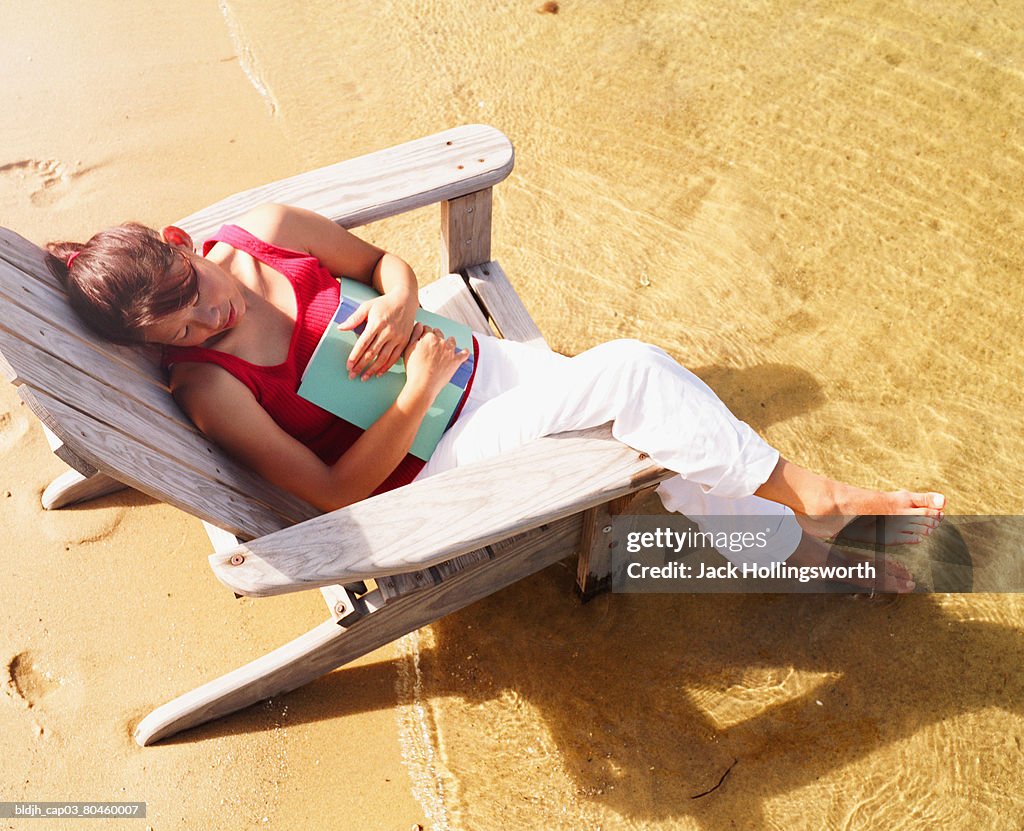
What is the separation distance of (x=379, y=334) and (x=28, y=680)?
1371 mm

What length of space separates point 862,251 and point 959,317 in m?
0.42

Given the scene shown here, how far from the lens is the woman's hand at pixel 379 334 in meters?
1.84

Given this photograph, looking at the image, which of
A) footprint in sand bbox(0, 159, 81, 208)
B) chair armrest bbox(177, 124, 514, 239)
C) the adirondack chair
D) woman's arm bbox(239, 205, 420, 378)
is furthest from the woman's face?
footprint in sand bbox(0, 159, 81, 208)

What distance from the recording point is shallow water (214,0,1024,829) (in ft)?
7.00

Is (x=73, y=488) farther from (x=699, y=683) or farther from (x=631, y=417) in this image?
(x=699, y=683)

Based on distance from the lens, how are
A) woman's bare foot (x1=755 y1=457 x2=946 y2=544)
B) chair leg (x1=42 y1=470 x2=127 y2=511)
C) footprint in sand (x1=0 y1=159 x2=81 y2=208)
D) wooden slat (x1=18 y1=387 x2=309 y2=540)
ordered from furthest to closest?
footprint in sand (x1=0 y1=159 x2=81 y2=208)
chair leg (x1=42 y1=470 x2=127 y2=511)
woman's bare foot (x1=755 y1=457 x2=946 y2=544)
wooden slat (x1=18 y1=387 x2=309 y2=540)

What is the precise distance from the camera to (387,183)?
210 cm

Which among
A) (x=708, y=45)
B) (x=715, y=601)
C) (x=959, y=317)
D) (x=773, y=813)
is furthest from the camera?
(x=708, y=45)

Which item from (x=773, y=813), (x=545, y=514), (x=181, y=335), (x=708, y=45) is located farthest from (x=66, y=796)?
(x=708, y=45)

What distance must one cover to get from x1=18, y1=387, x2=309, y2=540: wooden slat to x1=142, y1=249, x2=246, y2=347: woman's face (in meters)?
0.24

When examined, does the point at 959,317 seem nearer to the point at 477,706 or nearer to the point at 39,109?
the point at 477,706

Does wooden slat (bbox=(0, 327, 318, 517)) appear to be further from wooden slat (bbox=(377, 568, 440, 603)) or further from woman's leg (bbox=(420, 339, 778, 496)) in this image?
woman's leg (bbox=(420, 339, 778, 496))

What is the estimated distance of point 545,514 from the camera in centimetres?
154

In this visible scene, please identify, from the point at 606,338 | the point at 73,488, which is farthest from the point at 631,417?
the point at 73,488
